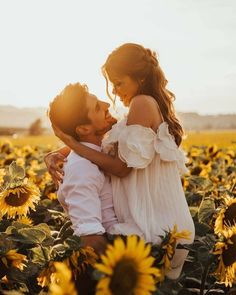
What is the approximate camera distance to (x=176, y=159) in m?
3.83

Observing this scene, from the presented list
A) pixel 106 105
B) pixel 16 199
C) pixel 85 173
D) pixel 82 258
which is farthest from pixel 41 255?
pixel 16 199

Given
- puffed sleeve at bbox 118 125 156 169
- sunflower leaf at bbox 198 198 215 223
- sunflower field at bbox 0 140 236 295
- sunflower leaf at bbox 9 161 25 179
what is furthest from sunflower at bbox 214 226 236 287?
sunflower leaf at bbox 9 161 25 179

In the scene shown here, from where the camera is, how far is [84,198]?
3.59 meters

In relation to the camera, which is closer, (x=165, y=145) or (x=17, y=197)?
(x=165, y=145)

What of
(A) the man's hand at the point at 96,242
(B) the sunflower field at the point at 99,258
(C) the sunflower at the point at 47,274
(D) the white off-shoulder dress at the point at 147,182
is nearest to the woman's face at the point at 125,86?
(D) the white off-shoulder dress at the point at 147,182

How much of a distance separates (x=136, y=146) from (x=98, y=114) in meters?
0.36

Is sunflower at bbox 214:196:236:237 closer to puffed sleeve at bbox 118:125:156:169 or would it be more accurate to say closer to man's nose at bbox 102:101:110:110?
puffed sleeve at bbox 118:125:156:169

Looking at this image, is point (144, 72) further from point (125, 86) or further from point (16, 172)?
point (16, 172)

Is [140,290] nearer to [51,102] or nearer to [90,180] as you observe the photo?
[90,180]

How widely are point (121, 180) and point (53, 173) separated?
0.47 m

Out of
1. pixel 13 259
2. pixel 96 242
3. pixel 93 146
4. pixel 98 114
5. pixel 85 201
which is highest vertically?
pixel 98 114

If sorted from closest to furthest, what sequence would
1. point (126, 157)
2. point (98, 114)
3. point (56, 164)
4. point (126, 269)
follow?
1. point (126, 269)
2. point (126, 157)
3. point (98, 114)
4. point (56, 164)

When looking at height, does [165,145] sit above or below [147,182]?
above

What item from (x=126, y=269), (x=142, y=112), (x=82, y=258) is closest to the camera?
(x=126, y=269)
